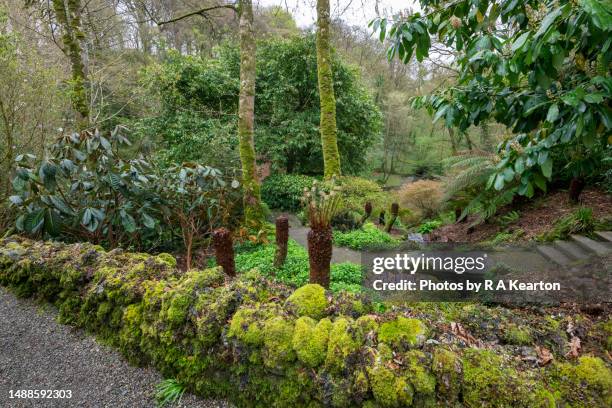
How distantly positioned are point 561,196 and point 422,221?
3806mm

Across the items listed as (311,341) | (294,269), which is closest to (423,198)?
(294,269)

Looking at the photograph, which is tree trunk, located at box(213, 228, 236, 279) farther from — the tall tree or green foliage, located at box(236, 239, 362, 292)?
the tall tree

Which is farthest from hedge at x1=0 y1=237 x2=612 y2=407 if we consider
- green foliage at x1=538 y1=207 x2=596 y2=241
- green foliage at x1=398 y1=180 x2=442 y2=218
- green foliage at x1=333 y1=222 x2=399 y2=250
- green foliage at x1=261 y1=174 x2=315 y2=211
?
green foliage at x1=398 y1=180 x2=442 y2=218

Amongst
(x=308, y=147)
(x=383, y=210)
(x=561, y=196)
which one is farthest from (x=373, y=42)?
(x=561, y=196)

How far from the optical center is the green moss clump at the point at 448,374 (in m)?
1.15

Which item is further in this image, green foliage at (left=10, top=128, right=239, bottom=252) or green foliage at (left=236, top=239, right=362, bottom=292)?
green foliage at (left=236, top=239, right=362, bottom=292)

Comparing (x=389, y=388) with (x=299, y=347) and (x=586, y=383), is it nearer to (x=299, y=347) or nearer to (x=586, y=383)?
(x=299, y=347)

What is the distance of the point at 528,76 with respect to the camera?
1370 mm

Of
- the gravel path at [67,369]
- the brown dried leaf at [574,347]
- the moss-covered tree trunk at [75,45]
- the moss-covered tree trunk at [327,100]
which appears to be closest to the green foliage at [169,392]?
the gravel path at [67,369]

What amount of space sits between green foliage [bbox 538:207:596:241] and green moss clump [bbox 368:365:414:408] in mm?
3344

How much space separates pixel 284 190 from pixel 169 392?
6.96m

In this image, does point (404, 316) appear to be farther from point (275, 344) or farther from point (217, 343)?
point (217, 343)

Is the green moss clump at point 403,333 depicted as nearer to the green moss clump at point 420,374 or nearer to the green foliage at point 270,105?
the green moss clump at point 420,374

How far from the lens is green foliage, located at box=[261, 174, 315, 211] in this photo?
27.5 ft
